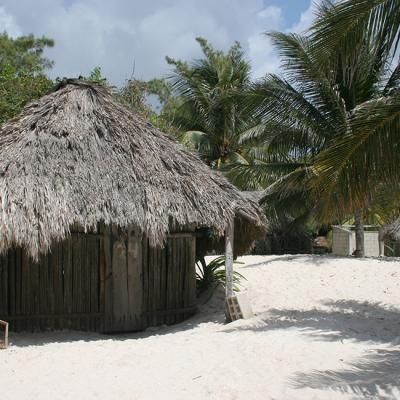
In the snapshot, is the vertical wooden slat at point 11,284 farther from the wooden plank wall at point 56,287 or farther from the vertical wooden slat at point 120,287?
the vertical wooden slat at point 120,287

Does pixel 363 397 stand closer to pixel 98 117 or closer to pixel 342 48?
pixel 342 48

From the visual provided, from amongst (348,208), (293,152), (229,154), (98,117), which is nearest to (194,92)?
(229,154)

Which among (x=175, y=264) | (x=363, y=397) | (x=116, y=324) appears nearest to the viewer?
(x=363, y=397)

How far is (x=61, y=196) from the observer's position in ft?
25.0

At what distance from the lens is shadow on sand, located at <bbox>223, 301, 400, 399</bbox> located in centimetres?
527

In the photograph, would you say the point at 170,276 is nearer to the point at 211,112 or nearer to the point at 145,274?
the point at 145,274

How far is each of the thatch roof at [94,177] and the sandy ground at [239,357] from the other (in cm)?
143

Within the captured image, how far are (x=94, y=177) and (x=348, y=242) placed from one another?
1289cm

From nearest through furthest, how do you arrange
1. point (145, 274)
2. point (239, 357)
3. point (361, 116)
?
point (239, 357) < point (361, 116) < point (145, 274)

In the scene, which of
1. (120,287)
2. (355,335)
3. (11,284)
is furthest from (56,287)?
(355,335)

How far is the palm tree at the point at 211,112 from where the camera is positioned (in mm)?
20891

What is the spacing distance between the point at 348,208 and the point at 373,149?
1126 mm

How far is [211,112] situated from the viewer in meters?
20.9

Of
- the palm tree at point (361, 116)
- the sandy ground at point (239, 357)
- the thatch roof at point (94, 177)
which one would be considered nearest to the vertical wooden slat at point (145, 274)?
the sandy ground at point (239, 357)
